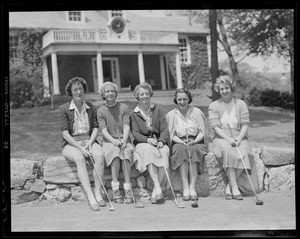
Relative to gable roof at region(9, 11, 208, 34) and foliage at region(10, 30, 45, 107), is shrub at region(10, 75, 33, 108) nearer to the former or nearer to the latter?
foliage at region(10, 30, 45, 107)

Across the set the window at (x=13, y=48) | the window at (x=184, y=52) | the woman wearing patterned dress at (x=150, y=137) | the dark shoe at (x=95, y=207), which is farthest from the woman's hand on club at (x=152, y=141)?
the window at (x=13, y=48)

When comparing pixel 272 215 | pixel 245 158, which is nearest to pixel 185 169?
pixel 245 158

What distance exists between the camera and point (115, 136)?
398cm

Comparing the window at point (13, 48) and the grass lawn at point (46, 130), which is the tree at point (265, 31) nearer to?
the grass lawn at point (46, 130)

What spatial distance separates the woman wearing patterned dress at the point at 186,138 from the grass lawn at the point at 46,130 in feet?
3.20

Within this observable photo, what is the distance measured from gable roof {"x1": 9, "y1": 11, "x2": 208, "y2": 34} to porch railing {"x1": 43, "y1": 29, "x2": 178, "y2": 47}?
8 centimetres

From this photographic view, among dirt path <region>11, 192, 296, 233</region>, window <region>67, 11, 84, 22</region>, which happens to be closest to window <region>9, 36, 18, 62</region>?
window <region>67, 11, 84, 22</region>

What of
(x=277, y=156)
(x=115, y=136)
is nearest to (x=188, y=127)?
(x=115, y=136)

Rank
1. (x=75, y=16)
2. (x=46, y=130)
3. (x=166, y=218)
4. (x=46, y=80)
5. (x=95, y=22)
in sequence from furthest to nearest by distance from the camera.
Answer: (x=46, y=130) < (x=46, y=80) < (x=95, y=22) < (x=75, y=16) < (x=166, y=218)

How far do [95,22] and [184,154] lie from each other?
1621 mm

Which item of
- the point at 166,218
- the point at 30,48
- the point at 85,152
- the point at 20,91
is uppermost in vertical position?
the point at 30,48

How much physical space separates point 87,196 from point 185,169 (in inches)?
35.8

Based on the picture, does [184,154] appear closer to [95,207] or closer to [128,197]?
[128,197]

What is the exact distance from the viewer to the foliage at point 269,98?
4.43m
